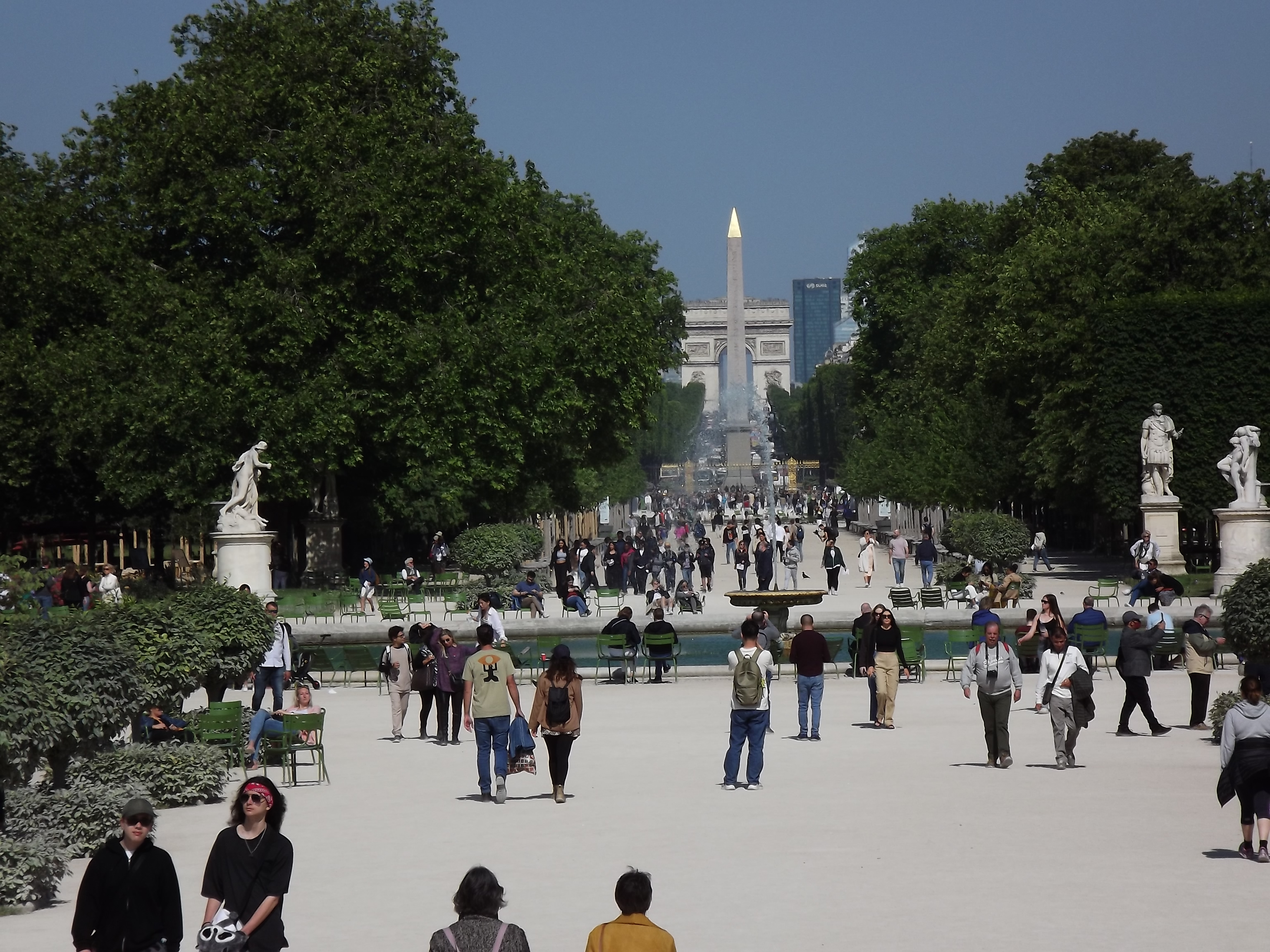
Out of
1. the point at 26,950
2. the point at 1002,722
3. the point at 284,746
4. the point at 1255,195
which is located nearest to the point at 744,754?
the point at 1002,722

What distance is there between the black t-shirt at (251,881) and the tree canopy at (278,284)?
1122 inches

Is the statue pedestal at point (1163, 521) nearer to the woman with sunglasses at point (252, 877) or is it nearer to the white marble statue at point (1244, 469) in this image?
the white marble statue at point (1244, 469)

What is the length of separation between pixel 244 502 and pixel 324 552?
615cm

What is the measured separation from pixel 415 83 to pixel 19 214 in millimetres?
8741

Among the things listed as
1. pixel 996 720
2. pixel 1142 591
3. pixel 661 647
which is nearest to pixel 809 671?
pixel 996 720

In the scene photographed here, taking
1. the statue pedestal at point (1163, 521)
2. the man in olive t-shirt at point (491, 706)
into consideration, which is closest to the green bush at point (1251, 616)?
the man in olive t-shirt at point (491, 706)

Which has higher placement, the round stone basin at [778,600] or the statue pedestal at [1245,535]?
the statue pedestal at [1245,535]

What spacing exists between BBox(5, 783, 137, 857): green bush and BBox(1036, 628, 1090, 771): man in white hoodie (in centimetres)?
732

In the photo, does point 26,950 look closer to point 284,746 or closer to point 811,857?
point 811,857

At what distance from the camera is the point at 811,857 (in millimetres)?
11438

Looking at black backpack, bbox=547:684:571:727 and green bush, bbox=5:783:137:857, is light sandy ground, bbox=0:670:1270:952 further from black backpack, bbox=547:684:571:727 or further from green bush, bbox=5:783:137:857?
black backpack, bbox=547:684:571:727

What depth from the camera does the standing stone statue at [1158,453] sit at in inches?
1492

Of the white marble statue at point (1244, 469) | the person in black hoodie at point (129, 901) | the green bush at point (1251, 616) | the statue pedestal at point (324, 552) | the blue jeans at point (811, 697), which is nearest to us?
the person in black hoodie at point (129, 901)

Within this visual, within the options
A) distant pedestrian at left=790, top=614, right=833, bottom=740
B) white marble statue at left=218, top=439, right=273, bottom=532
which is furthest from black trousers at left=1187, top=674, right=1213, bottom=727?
white marble statue at left=218, top=439, right=273, bottom=532
